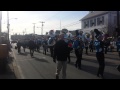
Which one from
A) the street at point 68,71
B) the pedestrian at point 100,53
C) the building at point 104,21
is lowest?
the street at point 68,71

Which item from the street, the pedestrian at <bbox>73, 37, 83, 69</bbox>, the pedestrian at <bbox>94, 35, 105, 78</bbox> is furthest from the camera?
the pedestrian at <bbox>73, 37, 83, 69</bbox>

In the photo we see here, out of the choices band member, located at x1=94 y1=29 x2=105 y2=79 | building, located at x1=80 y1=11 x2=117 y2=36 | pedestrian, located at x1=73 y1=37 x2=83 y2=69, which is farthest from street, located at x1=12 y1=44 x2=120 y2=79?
building, located at x1=80 y1=11 x2=117 y2=36

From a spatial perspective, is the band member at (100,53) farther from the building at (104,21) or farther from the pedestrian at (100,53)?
the building at (104,21)

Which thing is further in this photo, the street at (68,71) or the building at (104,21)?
the building at (104,21)

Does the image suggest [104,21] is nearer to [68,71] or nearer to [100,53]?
[68,71]

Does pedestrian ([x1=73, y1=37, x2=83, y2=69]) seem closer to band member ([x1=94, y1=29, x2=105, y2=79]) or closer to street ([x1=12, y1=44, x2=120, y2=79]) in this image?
street ([x1=12, y1=44, x2=120, y2=79])

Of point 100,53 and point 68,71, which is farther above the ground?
point 100,53

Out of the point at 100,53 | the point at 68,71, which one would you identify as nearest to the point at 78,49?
the point at 68,71

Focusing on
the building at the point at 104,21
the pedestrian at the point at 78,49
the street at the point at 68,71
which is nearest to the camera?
the street at the point at 68,71

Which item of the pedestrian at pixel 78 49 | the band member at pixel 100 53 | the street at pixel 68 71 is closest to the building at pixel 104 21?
the street at pixel 68 71

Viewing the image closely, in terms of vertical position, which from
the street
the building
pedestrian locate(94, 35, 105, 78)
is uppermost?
the building
